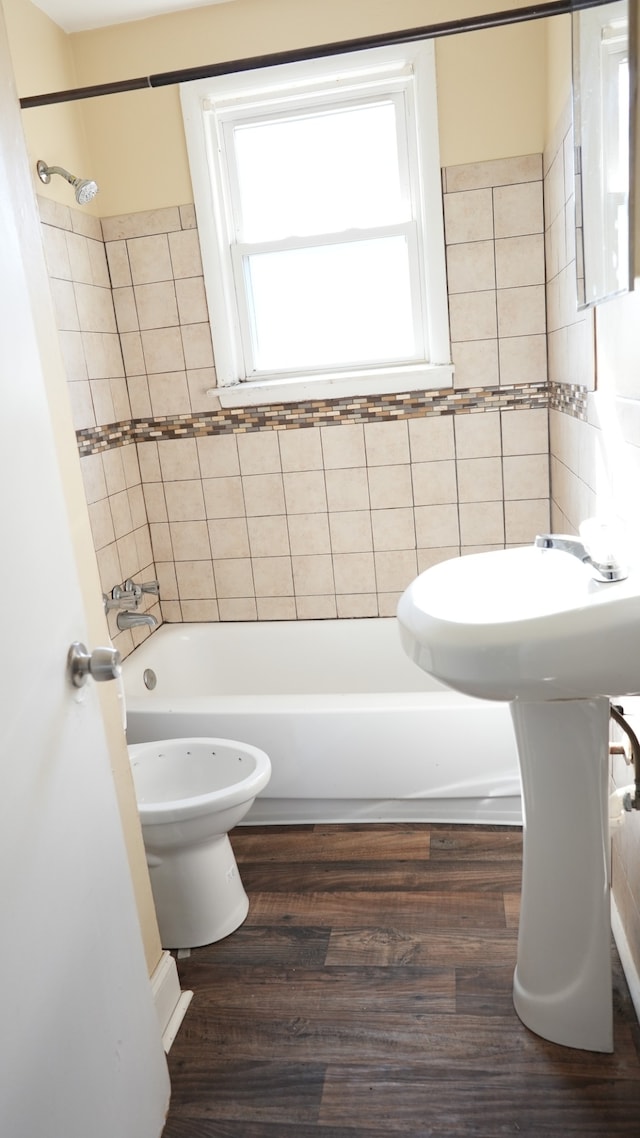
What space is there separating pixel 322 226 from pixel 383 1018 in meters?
2.55

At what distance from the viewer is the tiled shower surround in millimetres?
→ 2930

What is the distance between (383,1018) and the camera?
1.81m

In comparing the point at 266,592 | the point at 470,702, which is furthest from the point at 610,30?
the point at 266,592

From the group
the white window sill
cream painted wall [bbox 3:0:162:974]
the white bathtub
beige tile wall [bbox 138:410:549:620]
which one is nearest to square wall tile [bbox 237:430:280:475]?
beige tile wall [bbox 138:410:549:620]

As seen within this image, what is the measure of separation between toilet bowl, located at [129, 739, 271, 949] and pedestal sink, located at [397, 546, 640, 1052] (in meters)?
0.73

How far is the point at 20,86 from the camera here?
263cm

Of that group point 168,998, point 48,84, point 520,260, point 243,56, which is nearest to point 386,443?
point 520,260

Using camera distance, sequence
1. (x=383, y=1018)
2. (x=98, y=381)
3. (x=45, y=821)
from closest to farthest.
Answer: (x=45, y=821) → (x=383, y=1018) → (x=98, y=381)

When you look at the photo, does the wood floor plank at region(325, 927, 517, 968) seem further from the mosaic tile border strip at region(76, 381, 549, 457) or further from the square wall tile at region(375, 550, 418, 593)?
the mosaic tile border strip at region(76, 381, 549, 457)

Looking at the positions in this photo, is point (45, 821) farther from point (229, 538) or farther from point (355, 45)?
point (229, 538)

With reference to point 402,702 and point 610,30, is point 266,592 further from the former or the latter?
point 610,30

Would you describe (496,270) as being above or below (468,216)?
below

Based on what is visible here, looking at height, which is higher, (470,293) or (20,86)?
(20,86)

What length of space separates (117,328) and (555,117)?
5.58 feet
